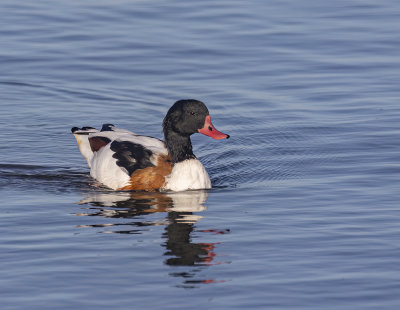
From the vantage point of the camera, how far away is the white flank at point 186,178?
13.8 metres

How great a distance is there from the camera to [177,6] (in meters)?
24.1

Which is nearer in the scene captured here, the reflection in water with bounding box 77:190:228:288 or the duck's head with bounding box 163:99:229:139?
the reflection in water with bounding box 77:190:228:288

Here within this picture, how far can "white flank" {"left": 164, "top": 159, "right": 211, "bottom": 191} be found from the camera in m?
13.8

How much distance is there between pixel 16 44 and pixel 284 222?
11.2 m

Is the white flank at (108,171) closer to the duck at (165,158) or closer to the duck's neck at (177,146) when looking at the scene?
the duck at (165,158)

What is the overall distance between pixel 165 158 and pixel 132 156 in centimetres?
46

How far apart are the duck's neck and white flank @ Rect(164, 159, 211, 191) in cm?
19

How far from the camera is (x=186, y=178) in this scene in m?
13.8

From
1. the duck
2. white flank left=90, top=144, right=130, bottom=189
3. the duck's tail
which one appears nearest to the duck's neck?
the duck

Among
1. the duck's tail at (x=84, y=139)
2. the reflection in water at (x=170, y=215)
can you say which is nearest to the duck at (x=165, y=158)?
the reflection in water at (x=170, y=215)

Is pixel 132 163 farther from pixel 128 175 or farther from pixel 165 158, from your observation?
pixel 165 158

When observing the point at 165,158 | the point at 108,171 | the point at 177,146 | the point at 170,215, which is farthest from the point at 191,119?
the point at 170,215

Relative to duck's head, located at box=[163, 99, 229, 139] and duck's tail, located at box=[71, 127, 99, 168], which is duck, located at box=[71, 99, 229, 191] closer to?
duck's head, located at box=[163, 99, 229, 139]

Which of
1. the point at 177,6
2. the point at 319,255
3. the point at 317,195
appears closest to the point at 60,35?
the point at 177,6
